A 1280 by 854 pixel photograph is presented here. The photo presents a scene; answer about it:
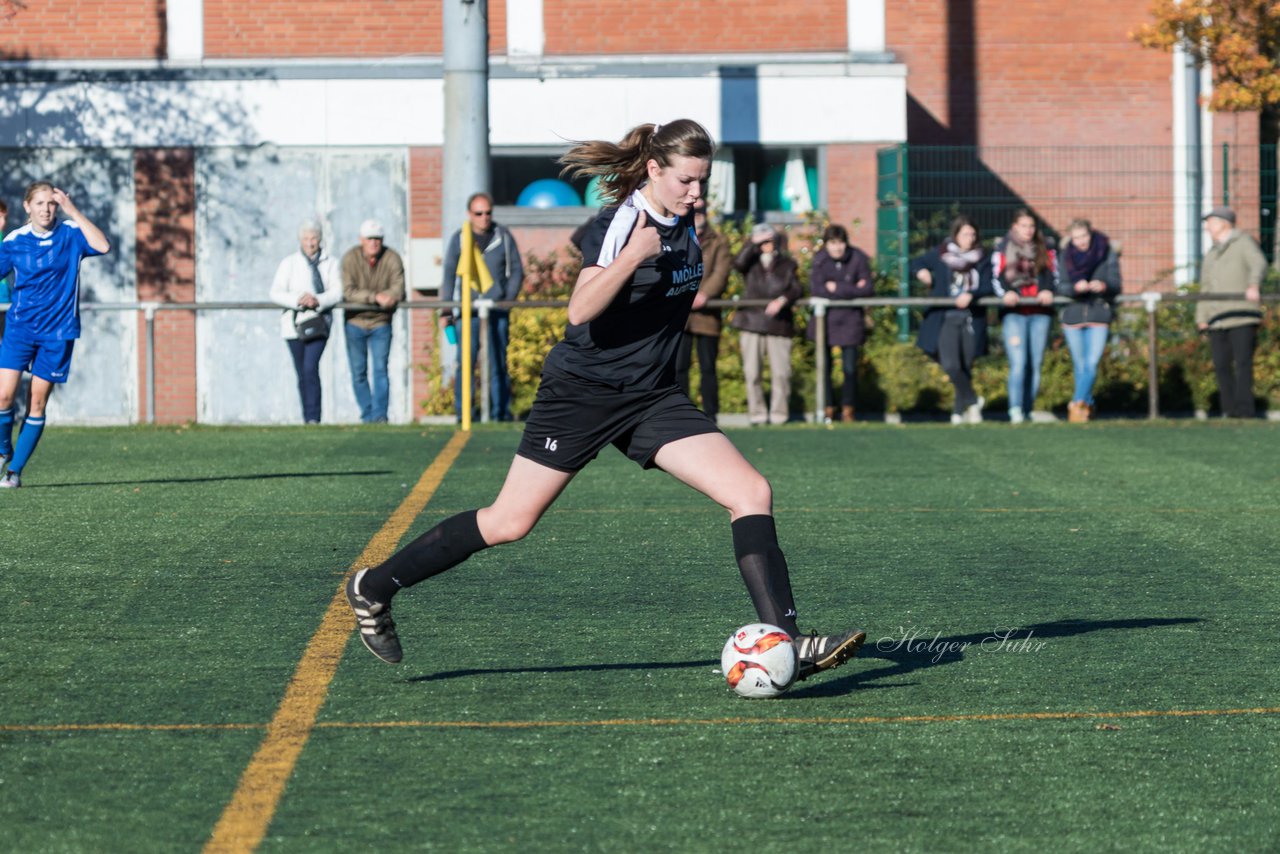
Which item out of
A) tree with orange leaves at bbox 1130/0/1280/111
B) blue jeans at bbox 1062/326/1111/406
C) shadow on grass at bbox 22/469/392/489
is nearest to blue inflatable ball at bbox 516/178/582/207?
tree with orange leaves at bbox 1130/0/1280/111

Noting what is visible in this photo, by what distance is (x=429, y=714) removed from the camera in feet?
18.5

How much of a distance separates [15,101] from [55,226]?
40.3ft

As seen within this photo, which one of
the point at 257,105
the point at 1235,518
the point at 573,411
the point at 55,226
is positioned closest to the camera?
the point at 573,411

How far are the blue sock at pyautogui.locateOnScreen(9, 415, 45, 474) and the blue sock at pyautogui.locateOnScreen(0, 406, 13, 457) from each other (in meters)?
0.07

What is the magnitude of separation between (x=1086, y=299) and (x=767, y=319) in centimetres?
271

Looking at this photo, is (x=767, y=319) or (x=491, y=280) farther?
(x=767, y=319)

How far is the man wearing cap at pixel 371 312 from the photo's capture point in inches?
693

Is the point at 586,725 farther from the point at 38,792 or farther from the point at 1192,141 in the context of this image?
the point at 1192,141

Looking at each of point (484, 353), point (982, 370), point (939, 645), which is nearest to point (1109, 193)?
point (982, 370)

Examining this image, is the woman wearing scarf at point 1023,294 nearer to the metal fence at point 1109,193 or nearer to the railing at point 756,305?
the railing at point 756,305

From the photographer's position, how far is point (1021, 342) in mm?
17359

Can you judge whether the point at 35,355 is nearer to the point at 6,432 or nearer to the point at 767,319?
the point at 6,432

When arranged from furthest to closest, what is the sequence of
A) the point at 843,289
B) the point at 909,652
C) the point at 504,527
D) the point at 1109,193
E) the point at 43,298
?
the point at 1109,193 → the point at 843,289 → the point at 43,298 → the point at 909,652 → the point at 504,527

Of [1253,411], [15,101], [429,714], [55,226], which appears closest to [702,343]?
[1253,411]
